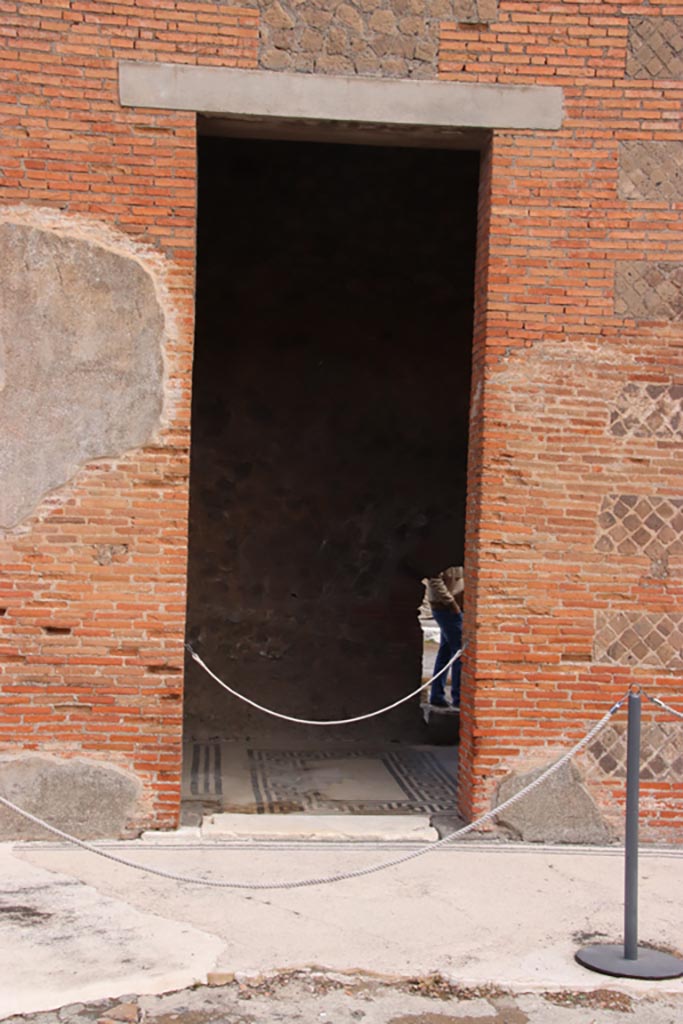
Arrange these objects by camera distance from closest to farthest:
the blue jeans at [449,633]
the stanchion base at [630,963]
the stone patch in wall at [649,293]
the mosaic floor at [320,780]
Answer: the stanchion base at [630,963]
the stone patch in wall at [649,293]
the mosaic floor at [320,780]
the blue jeans at [449,633]

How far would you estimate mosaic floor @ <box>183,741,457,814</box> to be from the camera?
21.5ft

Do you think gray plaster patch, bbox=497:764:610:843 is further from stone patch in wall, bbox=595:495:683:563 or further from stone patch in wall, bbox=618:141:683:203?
stone patch in wall, bbox=618:141:683:203

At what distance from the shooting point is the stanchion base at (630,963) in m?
3.94

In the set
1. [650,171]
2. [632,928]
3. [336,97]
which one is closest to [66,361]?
[336,97]

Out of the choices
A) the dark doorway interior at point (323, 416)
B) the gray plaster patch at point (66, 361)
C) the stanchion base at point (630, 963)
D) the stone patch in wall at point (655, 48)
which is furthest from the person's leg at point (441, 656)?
the stanchion base at point (630, 963)

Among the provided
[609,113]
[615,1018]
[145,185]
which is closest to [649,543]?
[609,113]

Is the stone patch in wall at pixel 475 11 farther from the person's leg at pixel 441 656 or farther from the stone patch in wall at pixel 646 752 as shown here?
the person's leg at pixel 441 656

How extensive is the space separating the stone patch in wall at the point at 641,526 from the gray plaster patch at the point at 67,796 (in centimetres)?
262

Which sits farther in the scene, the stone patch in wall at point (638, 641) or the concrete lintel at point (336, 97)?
the stone patch in wall at point (638, 641)

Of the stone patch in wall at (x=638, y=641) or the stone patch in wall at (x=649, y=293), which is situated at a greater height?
the stone patch in wall at (x=649, y=293)

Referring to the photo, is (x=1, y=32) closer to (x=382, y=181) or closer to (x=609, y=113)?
(x=609, y=113)

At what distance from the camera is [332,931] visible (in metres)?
4.31

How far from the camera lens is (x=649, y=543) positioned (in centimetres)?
578

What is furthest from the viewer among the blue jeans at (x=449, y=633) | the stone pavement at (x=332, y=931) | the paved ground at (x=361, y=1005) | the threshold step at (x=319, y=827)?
the blue jeans at (x=449, y=633)
